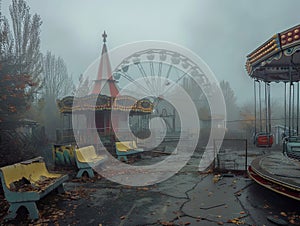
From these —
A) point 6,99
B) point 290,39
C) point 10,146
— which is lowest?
point 10,146

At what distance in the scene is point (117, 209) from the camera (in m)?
4.82

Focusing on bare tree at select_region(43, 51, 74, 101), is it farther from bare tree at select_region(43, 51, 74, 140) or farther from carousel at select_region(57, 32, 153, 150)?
carousel at select_region(57, 32, 153, 150)

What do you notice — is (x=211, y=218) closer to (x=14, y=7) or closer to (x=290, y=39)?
(x=290, y=39)

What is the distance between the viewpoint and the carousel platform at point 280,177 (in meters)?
4.47

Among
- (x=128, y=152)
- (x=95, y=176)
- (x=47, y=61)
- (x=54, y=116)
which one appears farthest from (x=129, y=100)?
(x=47, y=61)

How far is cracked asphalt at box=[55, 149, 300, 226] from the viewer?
167 inches

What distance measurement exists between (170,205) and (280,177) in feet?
7.04

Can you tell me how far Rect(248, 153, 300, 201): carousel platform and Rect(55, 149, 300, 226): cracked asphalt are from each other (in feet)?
0.96

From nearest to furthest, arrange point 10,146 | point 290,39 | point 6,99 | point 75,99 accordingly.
A: point 290,39
point 10,146
point 6,99
point 75,99

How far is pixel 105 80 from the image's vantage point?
20797 millimetres

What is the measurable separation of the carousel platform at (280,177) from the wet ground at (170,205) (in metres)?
0.29

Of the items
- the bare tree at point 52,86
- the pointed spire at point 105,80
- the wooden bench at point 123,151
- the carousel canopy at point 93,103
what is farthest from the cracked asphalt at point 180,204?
the bare tree at point 52,86

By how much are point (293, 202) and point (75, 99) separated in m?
14.8

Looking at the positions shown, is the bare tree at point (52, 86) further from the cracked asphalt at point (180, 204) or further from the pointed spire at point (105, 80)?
the cracked asphalt at point (180, 204)
